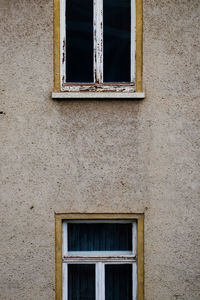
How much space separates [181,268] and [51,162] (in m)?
1.82

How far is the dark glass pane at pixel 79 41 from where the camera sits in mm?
4352

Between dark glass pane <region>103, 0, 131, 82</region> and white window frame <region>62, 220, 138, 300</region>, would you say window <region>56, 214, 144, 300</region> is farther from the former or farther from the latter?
dark glass pane <region>103, 0, 131, 82</region>

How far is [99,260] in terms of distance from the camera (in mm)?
4324

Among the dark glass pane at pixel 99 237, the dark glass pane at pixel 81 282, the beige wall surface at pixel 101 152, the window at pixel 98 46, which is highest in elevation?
the window at pixel 98 46

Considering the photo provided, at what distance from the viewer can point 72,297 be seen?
4379 mm

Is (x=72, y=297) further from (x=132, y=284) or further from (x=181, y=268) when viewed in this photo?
(x=181, y=268)

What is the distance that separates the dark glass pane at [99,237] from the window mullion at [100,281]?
0.19 metres

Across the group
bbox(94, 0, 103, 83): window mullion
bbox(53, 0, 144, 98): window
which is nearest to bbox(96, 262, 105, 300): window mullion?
bbox(53, 0, 144, 98): window

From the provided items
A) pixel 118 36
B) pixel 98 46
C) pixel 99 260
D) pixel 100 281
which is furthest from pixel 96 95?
pixel 100 281

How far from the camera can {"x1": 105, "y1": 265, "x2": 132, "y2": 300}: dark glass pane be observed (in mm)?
4367

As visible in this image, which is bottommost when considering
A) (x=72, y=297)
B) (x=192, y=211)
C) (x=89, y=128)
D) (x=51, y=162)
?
(x=72, y=297)

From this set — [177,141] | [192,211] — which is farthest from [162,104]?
[192,211]

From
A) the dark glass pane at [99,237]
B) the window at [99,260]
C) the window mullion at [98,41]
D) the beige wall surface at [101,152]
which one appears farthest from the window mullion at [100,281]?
the window mullion at [98,41]

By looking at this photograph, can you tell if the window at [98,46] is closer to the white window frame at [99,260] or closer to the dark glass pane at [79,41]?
the dark glass pane at [79,41]
